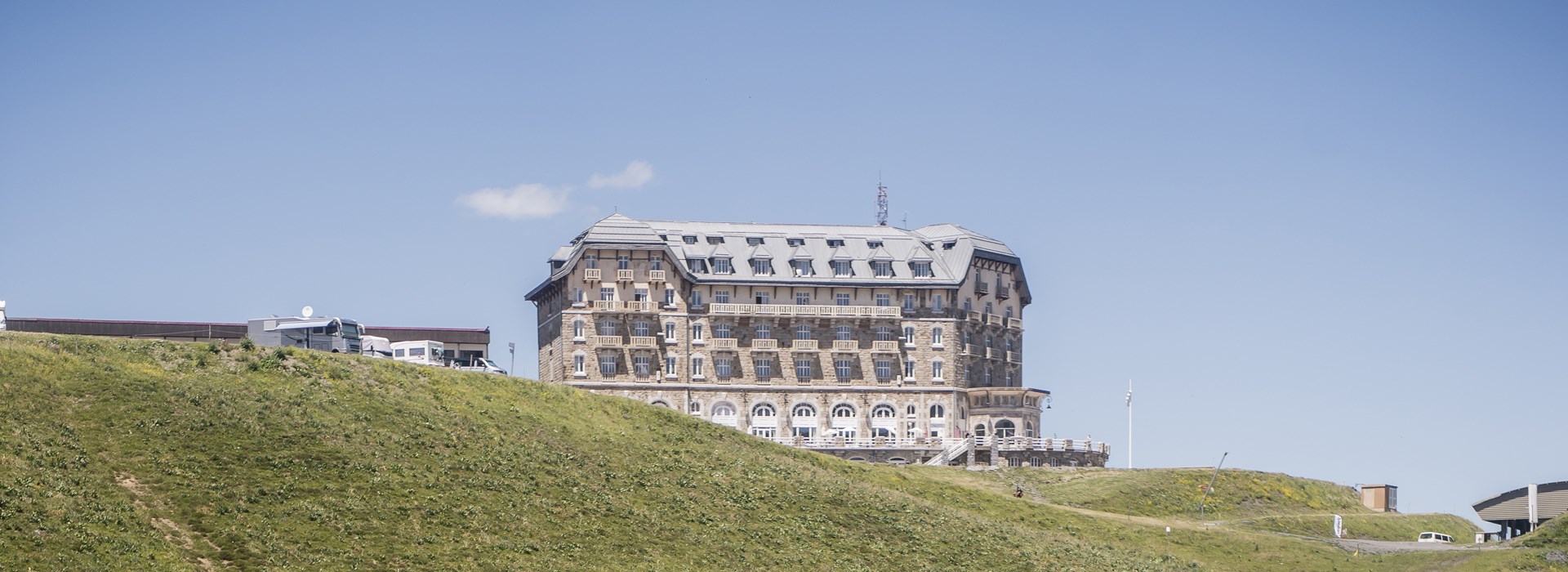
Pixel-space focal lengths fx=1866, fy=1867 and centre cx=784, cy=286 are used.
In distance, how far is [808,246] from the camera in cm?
13700

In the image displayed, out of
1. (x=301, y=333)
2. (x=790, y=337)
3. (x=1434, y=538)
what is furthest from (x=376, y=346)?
(x=1434, y=538)

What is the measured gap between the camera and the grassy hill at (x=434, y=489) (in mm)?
62938

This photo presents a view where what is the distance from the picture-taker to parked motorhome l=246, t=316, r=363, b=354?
3765 inches

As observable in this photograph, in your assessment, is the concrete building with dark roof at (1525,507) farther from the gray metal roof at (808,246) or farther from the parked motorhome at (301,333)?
the parked motorhome at (301,333)

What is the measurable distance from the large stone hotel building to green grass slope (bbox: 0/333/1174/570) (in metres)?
33.2

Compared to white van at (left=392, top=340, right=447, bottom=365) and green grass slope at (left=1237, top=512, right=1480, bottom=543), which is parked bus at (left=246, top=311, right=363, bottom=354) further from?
green grass slope at (left=1237, top=512, right=1480, bottom=543)

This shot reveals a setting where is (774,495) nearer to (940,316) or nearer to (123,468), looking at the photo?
(123,468)

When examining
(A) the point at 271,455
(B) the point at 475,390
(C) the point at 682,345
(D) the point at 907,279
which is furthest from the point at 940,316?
(A) the point at 271,455

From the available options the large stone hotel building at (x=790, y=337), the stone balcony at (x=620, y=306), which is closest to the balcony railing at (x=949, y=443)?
the large stone hotel building at (x=790, y=337)

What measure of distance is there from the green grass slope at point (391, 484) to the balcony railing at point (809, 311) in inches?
1400

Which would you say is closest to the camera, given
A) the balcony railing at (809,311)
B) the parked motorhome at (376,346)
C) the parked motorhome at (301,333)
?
the parked motorhome at (301,333)

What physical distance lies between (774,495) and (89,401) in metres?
29.7

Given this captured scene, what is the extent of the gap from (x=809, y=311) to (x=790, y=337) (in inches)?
92.3

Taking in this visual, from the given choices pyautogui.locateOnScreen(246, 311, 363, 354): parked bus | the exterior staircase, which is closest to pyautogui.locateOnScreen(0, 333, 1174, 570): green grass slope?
pyautogui.locateOnScreen(246, 311, 363, 354): parked bus
